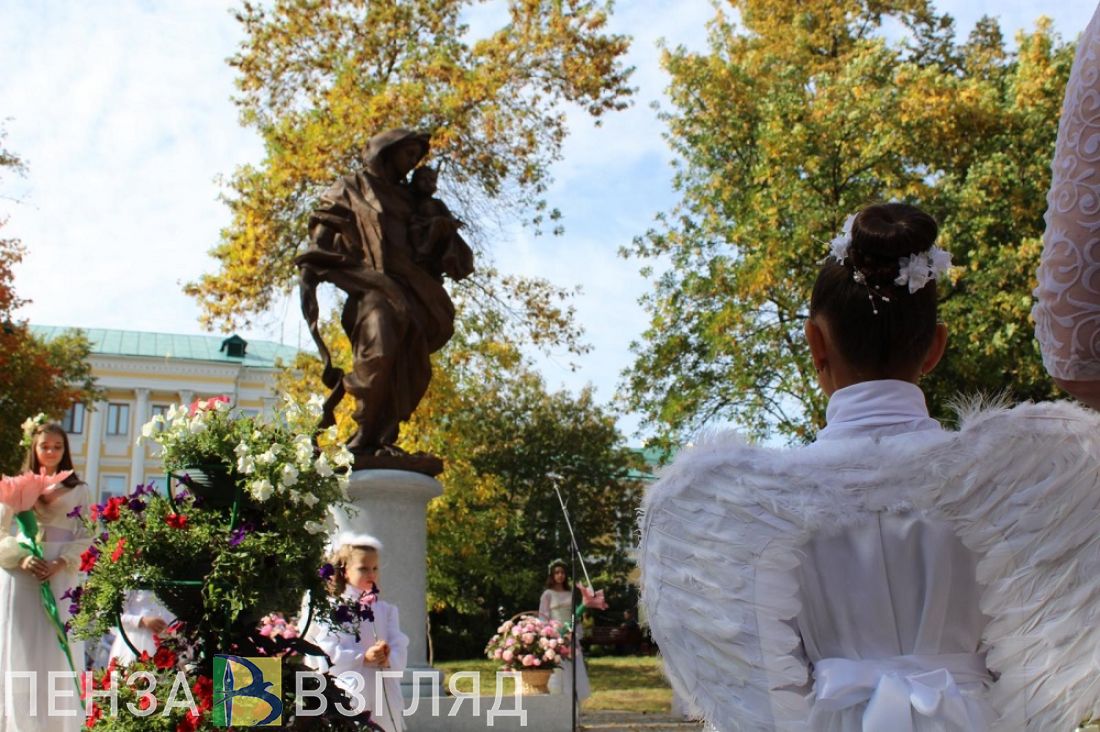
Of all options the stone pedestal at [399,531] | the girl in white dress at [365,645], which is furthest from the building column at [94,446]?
the girl in white dress at [365,645]

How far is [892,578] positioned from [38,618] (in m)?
6.26

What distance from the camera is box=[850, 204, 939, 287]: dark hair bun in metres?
2.01

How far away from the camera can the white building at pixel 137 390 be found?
172ft

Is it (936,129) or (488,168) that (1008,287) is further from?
(488,168)

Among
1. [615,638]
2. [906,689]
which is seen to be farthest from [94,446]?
[906,689]

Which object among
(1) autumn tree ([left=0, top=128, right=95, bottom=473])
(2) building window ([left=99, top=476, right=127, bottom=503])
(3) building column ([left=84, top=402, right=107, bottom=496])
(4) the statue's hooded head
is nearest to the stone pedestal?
(4) the statue's hooded head

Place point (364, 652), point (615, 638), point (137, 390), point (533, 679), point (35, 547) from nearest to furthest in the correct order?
point (364, 652)
point (35, 547)
point (533, 679)
point (615, 638)
point (137, 390)

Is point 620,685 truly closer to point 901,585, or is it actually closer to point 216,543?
point 216,543

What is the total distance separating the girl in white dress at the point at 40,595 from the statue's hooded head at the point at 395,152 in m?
3.38

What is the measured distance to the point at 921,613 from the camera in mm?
1837

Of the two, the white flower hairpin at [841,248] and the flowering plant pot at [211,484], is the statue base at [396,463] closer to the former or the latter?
the flowering plant pot at [211,484]

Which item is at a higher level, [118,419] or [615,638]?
[118,419]

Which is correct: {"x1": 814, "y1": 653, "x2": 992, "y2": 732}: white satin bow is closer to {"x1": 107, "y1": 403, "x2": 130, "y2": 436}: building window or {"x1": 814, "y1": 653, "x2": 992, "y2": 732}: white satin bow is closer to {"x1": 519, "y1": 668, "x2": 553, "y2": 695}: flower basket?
{"x1": 519, "y1": 668, "x2": 553, "y2": 695}: flower basket

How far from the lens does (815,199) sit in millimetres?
15375
